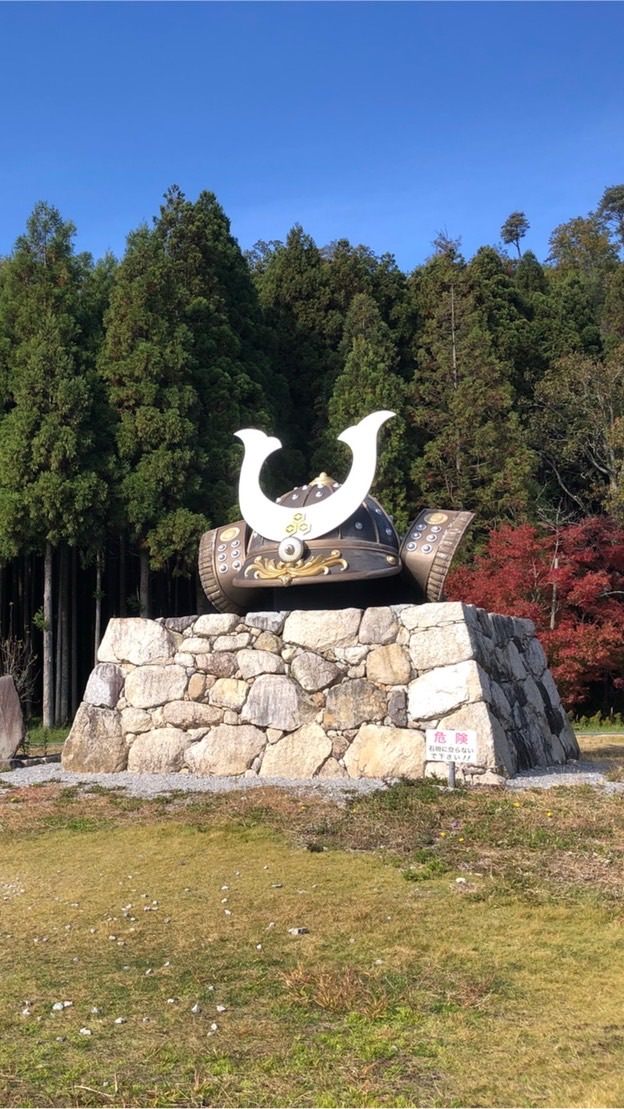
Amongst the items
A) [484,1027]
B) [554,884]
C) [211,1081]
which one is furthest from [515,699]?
[211,1081]

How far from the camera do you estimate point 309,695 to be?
7.25 meters

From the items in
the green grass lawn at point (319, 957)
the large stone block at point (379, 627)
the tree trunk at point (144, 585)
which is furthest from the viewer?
the tree trunk at point (144, 585)

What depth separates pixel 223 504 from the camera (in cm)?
1475

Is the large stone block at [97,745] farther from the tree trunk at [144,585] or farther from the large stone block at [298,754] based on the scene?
the tree trunk at [144,585]

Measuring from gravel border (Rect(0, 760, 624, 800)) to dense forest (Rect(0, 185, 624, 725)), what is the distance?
5.70 m

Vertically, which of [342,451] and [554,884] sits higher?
[342,451]

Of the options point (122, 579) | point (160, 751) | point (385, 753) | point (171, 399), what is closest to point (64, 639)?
point (122, 579)

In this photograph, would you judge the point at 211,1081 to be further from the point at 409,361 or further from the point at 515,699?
the point at 409,361

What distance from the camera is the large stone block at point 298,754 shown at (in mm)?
7098

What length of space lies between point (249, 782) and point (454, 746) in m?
1.72

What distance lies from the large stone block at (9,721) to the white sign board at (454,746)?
4.15m

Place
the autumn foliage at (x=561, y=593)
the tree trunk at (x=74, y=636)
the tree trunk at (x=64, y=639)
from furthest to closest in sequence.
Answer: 1. the tree trunk at (x=74, y=636)
2. the tree trunk at (x=64, y=639)
3. the autumn foliage at (x=561, y=593)

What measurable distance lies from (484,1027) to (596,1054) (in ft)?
1.08

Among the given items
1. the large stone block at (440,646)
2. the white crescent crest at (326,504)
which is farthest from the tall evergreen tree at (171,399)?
the large stone block at (440,646)
